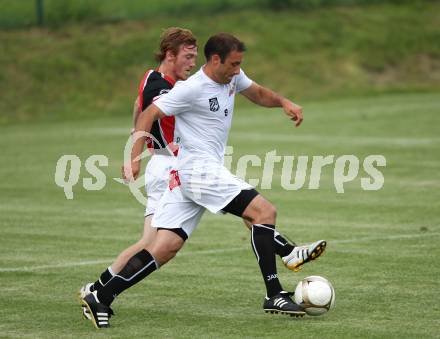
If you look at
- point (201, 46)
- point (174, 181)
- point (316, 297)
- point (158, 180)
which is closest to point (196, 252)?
point (158, 180)

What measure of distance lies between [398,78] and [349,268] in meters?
23.8

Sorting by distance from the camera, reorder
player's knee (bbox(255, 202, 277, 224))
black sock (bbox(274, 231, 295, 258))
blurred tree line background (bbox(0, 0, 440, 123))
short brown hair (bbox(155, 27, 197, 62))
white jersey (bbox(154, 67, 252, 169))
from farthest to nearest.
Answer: blurred tree line background (bbox(0, 0, 440, 123))
short brown hair (bbox(155, 27, 197, 62))
black sock (bbox(274, 231, 295, 258))
white jersey (bbox(154, 67, 252, 169))
player's knee (bbox(255, 202, 277, 224))

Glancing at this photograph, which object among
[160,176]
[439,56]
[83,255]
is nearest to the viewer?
[160,176]

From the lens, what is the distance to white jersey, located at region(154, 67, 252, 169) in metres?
8.45

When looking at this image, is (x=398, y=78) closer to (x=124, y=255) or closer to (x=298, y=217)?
(x=298, y=217)

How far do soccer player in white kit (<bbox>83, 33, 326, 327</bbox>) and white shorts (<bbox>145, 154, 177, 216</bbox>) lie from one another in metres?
0.38

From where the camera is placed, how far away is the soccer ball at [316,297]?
8.21m

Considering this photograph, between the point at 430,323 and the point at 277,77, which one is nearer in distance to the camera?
the point at 430,323

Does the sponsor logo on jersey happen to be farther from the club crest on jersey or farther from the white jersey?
the club crest on jersey

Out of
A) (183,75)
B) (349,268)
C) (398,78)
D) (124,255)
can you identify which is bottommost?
(398,78)

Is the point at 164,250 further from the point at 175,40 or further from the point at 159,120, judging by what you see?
the point at 175,40

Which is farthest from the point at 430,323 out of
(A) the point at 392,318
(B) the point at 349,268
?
(B) the point at 349,268

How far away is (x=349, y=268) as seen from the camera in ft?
33.7

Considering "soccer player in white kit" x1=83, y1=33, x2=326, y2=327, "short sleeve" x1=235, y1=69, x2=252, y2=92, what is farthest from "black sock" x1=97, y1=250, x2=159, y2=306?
"short sleeve" x1=235, y1=69, x2=252, y2=92
